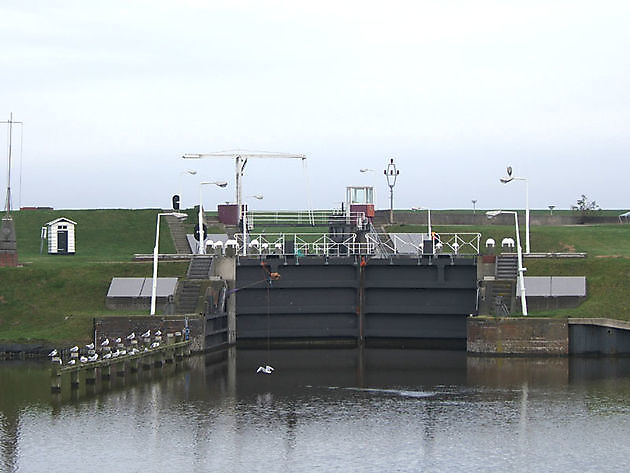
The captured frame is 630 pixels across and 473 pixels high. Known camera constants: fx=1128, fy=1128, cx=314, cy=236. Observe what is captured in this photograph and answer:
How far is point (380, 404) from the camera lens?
59938 millimetres

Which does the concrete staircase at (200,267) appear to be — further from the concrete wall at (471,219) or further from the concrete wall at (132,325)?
the concrete wall at (471,219)

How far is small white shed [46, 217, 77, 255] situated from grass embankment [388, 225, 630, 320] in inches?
1155

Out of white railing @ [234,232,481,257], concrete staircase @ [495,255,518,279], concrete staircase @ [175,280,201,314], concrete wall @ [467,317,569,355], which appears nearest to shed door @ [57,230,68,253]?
white railing @ [234,232,481,257]

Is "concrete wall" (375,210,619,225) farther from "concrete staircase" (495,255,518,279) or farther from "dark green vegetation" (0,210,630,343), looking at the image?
"concrete staircase" (495,255,518,279)

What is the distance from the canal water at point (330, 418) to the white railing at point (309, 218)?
64.6 ft

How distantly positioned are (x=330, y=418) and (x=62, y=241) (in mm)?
50841

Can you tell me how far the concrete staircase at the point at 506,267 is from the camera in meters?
82.4

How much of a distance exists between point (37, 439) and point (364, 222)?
1929 inches

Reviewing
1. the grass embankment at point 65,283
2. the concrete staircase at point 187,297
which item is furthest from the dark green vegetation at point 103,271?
the concrete staircase at point 187,297

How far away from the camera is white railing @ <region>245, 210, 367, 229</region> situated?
92.4m

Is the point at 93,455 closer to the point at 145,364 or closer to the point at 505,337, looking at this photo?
the point at 145,364

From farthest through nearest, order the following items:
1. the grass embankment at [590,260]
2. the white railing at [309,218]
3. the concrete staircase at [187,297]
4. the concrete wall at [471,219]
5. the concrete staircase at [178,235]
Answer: the concrete wall at [471,219] < the concrete staircase at [178,235] < the white railing at [309,218] < the concrete staircase at [187,297] < the grass embankment at [590,260]

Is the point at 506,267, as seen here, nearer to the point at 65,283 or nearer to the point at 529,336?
the point at 529,336

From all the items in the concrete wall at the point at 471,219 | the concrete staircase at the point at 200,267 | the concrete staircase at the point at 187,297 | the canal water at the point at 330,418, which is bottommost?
the canal water at the point at 330,418
